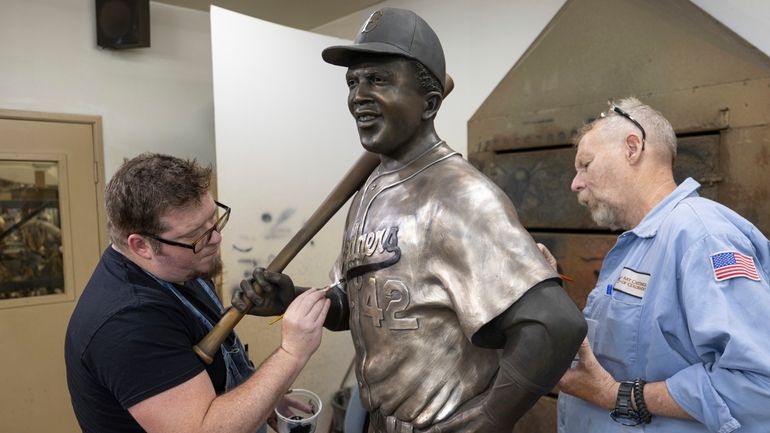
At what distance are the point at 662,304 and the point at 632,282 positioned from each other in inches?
3.8

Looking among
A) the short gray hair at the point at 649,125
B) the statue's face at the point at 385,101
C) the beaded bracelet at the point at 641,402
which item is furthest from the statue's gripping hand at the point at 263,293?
the short gray hair at the point at 649,125

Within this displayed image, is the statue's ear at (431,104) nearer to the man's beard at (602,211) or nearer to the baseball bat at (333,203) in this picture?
the baseball bat at (333,203)

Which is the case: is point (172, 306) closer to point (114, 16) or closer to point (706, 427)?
point (706, 427)

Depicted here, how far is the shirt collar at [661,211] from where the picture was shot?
109 centimetres

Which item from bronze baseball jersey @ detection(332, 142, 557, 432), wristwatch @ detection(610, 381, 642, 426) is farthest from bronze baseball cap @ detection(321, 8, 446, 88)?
wristwatch @ detection(610, 381, 642, 426)

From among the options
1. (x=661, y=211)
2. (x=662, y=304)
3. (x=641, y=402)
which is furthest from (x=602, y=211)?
(x=641, y=402)

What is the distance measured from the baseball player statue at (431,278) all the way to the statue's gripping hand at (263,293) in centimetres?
22

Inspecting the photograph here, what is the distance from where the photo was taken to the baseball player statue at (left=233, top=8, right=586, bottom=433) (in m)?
0.75

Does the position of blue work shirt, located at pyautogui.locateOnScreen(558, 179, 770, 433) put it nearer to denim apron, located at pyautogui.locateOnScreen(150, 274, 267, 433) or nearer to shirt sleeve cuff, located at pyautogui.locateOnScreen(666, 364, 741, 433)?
shirt sleeve cuff, located at pyautogui.locateOnScreen(666, 364, 741, 433)

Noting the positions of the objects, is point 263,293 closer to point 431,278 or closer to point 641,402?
point 431,278

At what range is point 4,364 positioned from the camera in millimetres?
2385

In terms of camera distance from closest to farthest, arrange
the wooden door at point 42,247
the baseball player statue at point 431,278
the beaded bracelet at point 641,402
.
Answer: the baseball player statue at point 431,278
the beaded bracelet at point 641,402
the wooden door at point 42,247

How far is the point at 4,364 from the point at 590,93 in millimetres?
2988

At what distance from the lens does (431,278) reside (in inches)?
33.4
